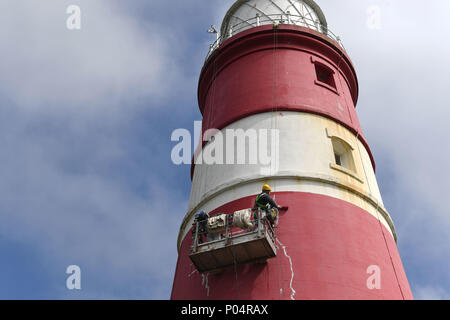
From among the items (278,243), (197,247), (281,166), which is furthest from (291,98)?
(197,247)

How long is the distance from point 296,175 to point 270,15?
9.21 m

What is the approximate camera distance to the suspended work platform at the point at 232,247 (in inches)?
406

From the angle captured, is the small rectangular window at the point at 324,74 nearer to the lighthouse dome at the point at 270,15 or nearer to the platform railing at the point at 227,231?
the lighthouse dome at the point at 270,15

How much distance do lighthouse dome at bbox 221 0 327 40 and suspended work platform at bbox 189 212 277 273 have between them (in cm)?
1023

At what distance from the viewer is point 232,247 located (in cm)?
1042

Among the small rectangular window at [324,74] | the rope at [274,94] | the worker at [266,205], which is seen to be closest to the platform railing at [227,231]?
the worker at [266,205]

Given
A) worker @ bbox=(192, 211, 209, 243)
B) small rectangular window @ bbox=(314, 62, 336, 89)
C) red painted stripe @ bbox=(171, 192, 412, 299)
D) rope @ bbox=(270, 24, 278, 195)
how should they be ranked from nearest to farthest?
red painted stripe @ bbox=(171, 192, 412, 299)
worker @ bbox=(192, 211, 209, 243)
rope @ bbox=(270, 24, 278, 195)
small rectangular window @ bbox=(314, 62, 336, 89)

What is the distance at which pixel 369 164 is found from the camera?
15.0m

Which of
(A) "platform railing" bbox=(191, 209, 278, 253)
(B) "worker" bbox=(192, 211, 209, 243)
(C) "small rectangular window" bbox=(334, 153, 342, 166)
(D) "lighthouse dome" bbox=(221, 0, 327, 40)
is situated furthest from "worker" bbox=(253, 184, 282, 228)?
(D) "lighthouse dome" bbox=(221, 0, 327, 40)

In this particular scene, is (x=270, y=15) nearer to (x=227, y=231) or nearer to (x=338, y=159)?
(x=338, y=159)

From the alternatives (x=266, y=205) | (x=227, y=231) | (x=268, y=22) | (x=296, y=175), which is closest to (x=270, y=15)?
(x=268, y=22)

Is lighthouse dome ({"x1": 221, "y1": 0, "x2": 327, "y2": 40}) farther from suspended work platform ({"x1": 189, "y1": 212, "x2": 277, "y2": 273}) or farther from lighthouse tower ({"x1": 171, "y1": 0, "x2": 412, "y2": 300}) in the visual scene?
suspended work platform ({"x1": 189, "y1": 212, "x2": 277, "y2": 273})

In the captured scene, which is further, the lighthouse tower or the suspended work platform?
the lighthouse tower

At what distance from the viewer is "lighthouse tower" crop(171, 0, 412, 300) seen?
10.9 m
